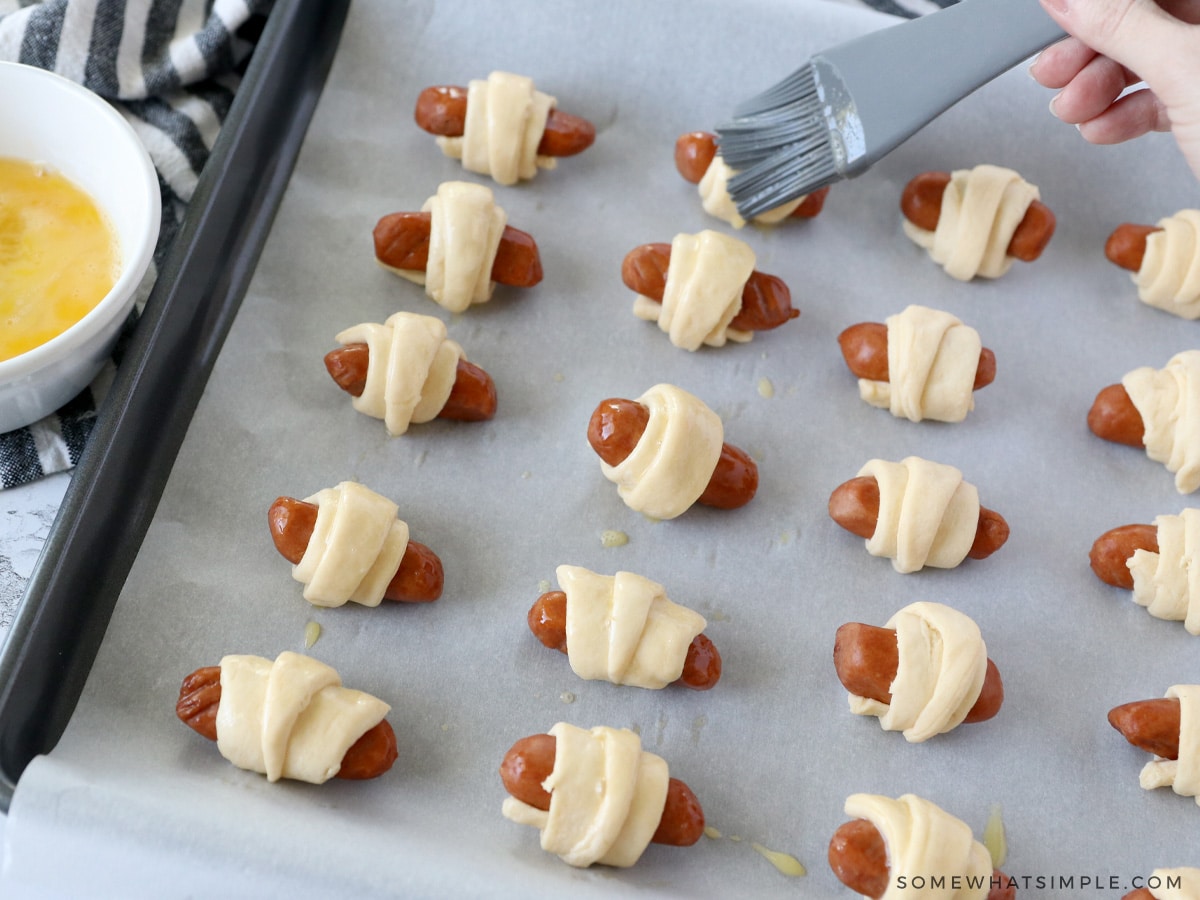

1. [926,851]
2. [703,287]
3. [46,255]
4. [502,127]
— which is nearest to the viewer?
[926,851]

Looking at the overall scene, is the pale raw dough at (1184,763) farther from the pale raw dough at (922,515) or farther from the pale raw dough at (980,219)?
the pale raw dough at (980,219)

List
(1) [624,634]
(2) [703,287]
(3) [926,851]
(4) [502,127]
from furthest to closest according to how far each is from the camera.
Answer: (4) [502,127], (2) [703,287], (1) [624,634], (3) [926,851]

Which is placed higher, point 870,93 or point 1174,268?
point 870,93

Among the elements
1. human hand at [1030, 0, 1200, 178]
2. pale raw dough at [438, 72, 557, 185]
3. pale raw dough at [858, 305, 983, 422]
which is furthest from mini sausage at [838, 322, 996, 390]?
pale raw dough at [438, 72, 557, 185]

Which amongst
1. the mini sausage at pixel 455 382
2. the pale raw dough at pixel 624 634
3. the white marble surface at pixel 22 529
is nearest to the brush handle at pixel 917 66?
the mini sausage at pixel 455 382

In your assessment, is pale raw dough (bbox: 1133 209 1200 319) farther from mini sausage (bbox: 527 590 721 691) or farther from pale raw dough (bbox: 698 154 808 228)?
mini sausage (bbox: 527 590 721 691)

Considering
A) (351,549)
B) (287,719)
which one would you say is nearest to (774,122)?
(351,549)

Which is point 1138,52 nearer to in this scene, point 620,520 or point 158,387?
point 620,520
